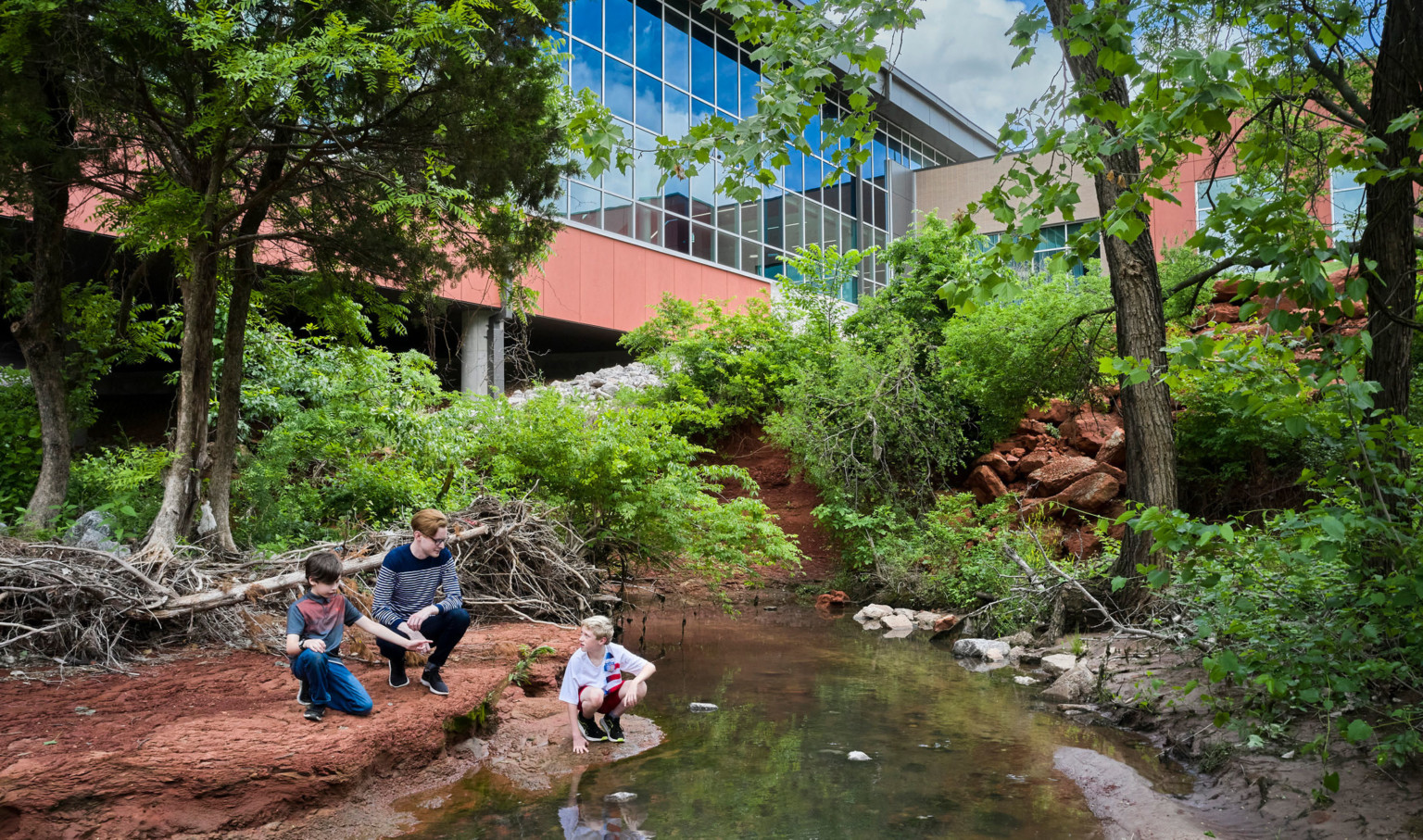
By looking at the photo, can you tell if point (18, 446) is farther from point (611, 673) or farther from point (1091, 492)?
point (1091, 492)

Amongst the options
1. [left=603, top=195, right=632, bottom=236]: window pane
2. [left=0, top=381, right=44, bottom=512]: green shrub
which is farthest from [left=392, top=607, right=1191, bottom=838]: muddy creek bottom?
[left=603, top=195, right=632, bottom=236]: window pane

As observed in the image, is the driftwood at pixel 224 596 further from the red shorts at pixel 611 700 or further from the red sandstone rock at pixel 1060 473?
the red sandstone rock at pixel 1060 473

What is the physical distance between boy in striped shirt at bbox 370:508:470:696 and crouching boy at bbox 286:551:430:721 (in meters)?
0.38

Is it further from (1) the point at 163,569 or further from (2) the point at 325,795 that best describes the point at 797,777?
(1) the point at 163,569

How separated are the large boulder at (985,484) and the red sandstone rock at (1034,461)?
410 millimetres

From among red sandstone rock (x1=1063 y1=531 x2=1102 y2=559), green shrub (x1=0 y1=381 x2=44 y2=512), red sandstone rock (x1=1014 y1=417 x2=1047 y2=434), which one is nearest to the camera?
green shrub (x1=0 y1=381 x2=44 y2=512)

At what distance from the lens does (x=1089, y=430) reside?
15273 millimetres

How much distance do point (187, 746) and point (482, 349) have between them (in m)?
16.8

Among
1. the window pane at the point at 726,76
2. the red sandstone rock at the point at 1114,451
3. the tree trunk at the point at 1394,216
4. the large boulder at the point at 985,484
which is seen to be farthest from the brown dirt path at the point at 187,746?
the window pane at the point at 726,76

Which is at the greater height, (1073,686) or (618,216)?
(618,216)

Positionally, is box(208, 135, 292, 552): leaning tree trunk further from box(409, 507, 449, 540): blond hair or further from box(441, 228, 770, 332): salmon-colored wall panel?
box(441, 228, 770, 332): salmon-colored wall panel

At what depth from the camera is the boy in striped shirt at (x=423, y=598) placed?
6008mm

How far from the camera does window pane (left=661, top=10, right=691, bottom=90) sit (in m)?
25.7

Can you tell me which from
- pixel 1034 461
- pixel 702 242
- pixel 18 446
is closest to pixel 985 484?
pixel 1034 461
